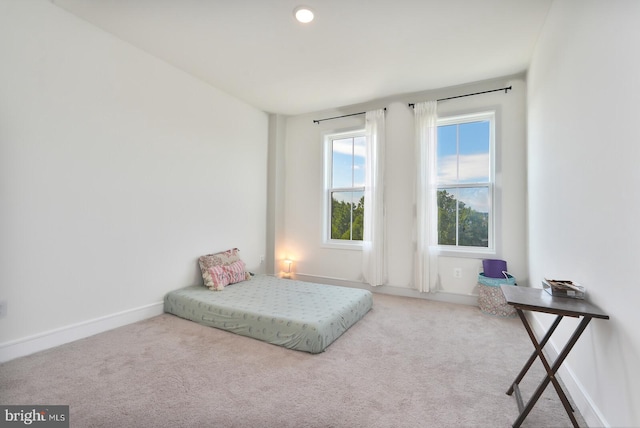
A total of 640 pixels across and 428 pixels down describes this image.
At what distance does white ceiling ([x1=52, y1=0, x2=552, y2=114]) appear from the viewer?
91.0 inches

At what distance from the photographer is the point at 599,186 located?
1.49m

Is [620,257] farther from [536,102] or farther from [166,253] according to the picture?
[166,253]

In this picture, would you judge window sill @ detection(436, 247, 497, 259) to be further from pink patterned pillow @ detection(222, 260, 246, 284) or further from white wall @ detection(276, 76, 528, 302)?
pink patterned pillow @ detection(222, 260, 246, 284)

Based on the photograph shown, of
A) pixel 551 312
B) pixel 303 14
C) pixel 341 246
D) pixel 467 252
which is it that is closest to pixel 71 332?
pixel 341 246

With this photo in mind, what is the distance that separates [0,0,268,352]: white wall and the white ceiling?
0.33 metres

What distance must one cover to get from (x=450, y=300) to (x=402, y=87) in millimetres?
2889

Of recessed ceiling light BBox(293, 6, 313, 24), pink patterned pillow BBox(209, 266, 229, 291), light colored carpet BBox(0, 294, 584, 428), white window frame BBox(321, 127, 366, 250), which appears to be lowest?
light colored carpet BBox(0, 294, 584, 428)

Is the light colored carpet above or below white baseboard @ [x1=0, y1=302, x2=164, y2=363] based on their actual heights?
below

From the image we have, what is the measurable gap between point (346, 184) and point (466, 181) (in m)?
1.76

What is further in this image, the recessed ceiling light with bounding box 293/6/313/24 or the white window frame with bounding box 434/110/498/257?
the white window frame with bounding box 434/110/498/257

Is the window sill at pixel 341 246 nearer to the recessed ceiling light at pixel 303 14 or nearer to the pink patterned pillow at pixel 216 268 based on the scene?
the pink patterned pillow at pixel 216 268

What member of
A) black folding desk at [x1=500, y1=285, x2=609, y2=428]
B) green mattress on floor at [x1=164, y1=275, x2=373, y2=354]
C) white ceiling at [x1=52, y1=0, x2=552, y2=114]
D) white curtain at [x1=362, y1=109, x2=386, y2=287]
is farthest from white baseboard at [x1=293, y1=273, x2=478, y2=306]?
white ceiling at [x1=52, y1=0, x2=552, y2=114]

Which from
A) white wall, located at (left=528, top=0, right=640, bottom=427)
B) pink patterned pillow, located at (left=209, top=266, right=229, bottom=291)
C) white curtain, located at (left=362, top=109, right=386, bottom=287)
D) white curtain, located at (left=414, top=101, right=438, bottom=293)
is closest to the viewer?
white wall, located at (left=528, top=0, right=640, bottom=427)

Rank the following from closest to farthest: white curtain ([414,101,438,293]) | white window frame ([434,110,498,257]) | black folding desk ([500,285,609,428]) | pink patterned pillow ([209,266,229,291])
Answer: black folding desk ([500,285,609,428]) → pink patterned pillow ([209,266,229,291]) → white window frame ([434,110,498,257]) → white curtain ([414,101,438,293])
